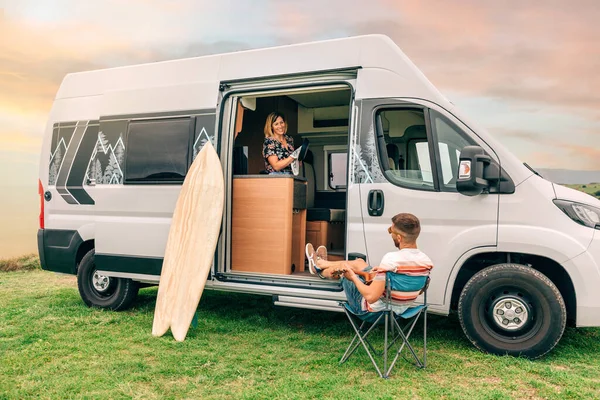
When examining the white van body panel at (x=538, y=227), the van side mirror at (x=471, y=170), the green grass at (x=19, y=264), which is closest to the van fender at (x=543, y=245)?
the white van body panel at (x=538, y=227)

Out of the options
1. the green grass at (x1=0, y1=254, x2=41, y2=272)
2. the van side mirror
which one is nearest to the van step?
the van side mirror

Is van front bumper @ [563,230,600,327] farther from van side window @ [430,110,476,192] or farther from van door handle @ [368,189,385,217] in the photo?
van door handle @ [368,189,385,217]

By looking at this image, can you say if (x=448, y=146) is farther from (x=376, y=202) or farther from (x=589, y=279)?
(x=589, y=279)

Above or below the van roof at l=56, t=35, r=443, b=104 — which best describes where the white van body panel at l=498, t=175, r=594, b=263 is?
below

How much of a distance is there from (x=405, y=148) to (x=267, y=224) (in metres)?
1.76

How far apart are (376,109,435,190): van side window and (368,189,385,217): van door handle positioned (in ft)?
0.58

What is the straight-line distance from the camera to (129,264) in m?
6.37

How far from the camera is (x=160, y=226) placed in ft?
20.1

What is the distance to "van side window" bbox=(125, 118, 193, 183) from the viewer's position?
20.0 feet

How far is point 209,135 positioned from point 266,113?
1.60 m

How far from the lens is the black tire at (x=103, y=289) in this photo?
22.1 feet

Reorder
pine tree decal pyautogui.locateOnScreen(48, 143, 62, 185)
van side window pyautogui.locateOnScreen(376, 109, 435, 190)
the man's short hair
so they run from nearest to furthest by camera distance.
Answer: the man's short hair < van side window pyautogui.locateOnScreen(376, 109, 435, 190) < pine tree decal pyautogui.locateOnScreen(48, 143, 62, 185)

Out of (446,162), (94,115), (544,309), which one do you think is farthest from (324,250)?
(94,115)

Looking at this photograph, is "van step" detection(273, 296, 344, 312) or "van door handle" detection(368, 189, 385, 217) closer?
"van door handle" detection(368, 189, 385, 217)
